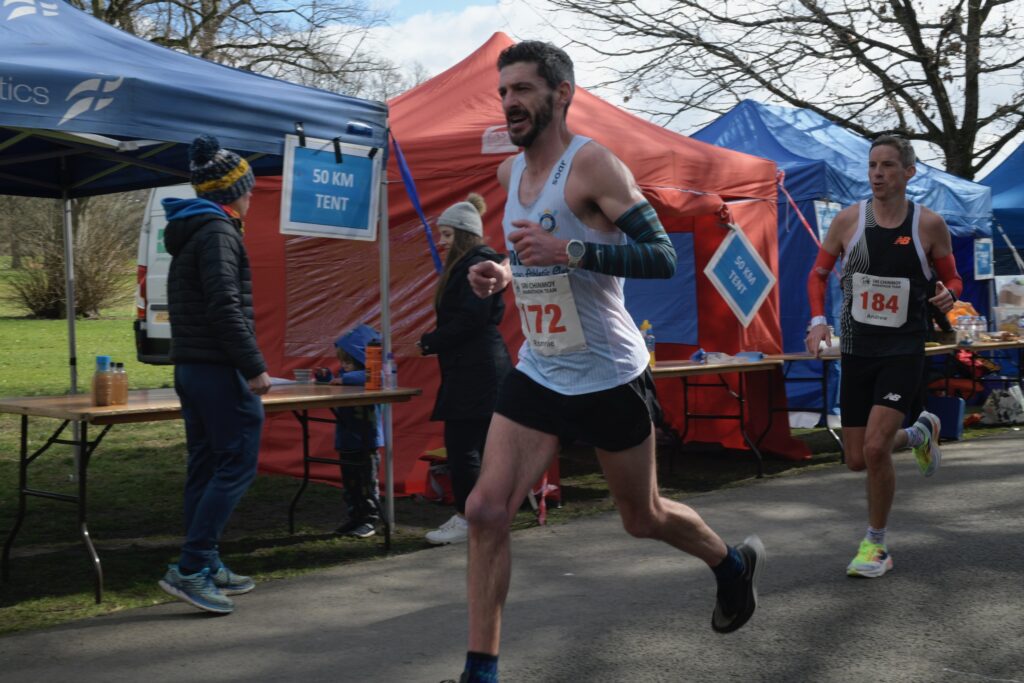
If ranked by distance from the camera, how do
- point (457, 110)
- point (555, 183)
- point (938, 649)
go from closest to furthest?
point (555, 183)
point (938, 649)
point (457, 110)

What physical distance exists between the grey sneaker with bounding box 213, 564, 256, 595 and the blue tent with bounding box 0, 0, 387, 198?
207 cm

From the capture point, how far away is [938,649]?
173 inches

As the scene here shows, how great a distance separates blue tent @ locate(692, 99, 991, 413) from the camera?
11.7m

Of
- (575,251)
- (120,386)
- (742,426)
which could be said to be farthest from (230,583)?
(742,426)

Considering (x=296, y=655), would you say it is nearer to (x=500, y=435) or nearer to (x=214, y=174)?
(x=500, y=435)

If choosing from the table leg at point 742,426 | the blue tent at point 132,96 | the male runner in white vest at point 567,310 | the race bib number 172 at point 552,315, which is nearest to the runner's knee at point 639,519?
the male runner in white vest at point 567,310

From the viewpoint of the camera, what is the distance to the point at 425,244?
8773mm

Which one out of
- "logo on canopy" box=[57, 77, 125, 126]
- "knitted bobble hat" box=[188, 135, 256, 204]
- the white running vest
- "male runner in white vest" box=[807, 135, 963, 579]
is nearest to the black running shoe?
the white running vest

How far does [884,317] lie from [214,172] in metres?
3.19

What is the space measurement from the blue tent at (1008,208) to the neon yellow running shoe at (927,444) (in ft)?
32.3

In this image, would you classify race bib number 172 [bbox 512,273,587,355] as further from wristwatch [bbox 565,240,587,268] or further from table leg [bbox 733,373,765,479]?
table leg [bbox 733,373,765,479]

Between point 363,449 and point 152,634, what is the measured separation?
2279mm

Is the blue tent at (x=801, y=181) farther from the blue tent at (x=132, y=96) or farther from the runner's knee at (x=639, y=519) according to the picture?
the runner's knee at (x=639, y=519)

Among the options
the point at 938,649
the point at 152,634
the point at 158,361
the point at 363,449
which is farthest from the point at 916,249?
the point at 158,361
